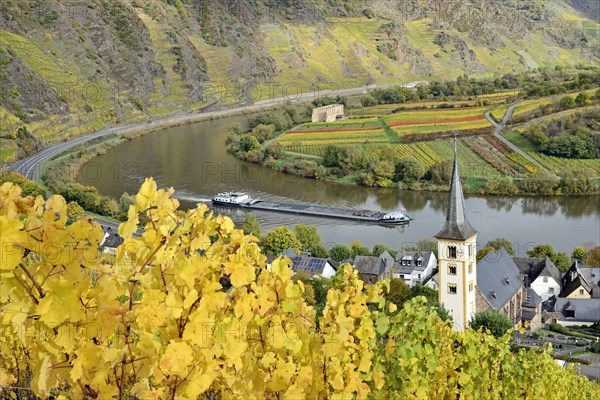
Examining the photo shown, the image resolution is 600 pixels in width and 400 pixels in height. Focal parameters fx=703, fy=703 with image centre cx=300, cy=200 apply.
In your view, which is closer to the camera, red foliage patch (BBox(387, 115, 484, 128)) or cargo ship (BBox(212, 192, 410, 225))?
cargo ship (BBox(212, 192, 410, 225))

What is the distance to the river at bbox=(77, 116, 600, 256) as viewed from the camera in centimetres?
2062

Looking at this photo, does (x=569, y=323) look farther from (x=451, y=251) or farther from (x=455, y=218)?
(x=455, y=218)

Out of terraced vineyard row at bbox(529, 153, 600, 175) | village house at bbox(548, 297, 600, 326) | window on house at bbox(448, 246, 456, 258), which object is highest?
window on house at bbox(448, 246, 456, 258)

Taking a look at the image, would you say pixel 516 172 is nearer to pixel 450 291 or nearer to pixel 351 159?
pixel 351 159

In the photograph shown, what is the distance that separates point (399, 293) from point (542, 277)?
15.6 ft

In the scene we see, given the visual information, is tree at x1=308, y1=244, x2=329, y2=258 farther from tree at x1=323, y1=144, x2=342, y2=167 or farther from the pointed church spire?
tree at x1=323, y1=144, x2=342, y2=167

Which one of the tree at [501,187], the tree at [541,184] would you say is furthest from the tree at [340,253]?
the tree at [541,184]

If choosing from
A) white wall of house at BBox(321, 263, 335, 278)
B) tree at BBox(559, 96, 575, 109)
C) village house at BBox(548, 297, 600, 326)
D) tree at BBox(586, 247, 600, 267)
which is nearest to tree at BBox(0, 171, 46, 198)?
white wall of house at BBox(321, 263, 335, 278)

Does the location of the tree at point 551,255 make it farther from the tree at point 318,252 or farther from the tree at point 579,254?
the tree at point 318,252

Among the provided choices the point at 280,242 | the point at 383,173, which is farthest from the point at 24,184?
the point at 383,173

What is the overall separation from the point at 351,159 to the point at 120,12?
2196 centimetres

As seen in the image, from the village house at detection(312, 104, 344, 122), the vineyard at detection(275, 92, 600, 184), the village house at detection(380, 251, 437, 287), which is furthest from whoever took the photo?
the village house at detection(312, 104, 344, 122)

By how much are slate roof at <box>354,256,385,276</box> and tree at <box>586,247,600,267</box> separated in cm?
549

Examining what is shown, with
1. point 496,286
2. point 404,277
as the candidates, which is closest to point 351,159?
point 404,277
